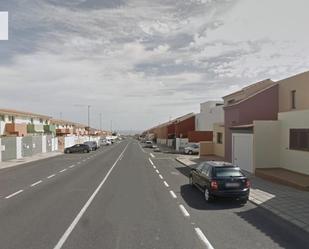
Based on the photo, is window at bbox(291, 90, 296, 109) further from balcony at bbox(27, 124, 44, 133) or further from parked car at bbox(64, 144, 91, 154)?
balcony at bbox(27, 124, 44, 133)

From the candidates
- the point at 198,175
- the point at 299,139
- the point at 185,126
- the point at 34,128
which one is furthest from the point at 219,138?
the point at 34,128

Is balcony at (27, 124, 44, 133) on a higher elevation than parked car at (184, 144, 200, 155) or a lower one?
higher

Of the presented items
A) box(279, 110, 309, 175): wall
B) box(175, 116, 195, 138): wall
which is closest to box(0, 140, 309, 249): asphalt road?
box(279, 110, 309, 175): wall

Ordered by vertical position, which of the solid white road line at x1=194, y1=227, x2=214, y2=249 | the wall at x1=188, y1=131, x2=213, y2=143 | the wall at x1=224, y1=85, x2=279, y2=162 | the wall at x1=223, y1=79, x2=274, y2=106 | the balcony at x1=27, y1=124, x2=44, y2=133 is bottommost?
the solid white road line at x1=194, y1=227, x2=214, y2=249

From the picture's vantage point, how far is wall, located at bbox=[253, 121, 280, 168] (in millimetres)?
21594

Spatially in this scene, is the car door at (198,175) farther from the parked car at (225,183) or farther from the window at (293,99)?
the window at (293,99)

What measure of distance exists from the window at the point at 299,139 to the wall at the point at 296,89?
3990 mm

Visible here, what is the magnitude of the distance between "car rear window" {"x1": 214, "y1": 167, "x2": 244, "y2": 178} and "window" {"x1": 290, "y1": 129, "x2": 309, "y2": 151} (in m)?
6.89

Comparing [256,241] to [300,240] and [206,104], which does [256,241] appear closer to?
[300,240]

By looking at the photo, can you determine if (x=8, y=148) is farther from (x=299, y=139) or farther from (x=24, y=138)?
(x=299, y=139)

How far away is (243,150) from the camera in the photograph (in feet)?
79.6

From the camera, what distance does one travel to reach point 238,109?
27.6m

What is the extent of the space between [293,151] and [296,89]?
247 inches

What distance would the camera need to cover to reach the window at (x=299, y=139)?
18516mm
